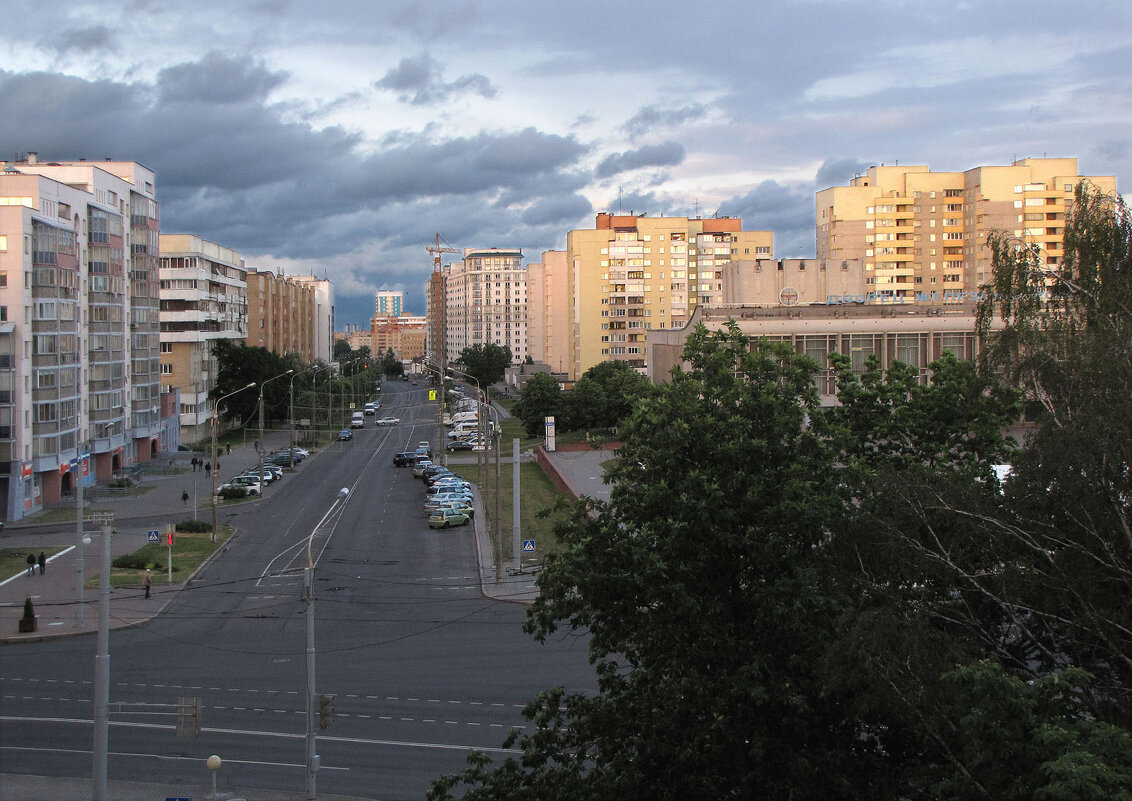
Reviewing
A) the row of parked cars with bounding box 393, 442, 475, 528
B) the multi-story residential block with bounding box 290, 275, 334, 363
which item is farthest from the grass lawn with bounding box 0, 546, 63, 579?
the multi-story residential block with bounding box 290, 275, 334, 363

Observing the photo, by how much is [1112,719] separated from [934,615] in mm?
1787

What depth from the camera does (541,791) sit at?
12672 mm

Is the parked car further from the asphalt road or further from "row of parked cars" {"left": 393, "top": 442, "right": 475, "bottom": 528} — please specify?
the asphalt road

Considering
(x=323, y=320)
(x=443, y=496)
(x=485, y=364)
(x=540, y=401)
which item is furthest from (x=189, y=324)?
(x=323, y=320)

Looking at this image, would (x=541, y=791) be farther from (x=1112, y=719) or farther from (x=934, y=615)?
(x=1112, y=719)

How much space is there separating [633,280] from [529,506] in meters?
67.8

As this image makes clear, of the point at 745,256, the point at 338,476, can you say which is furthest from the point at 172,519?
the point at 745,256

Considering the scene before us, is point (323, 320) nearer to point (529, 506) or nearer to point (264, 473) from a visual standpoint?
point (264, 473)

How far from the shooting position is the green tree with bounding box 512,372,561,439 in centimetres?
7738

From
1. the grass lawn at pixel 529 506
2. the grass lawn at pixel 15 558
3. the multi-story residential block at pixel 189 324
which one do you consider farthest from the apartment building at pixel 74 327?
the grass lawn at pixel 529 506

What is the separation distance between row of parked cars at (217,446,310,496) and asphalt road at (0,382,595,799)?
52.0 ft

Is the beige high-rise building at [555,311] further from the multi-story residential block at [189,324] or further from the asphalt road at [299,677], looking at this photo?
the asphalt road at [299,677]

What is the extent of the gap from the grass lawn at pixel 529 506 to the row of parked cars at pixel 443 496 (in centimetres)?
113

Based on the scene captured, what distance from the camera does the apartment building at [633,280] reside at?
11600cm
